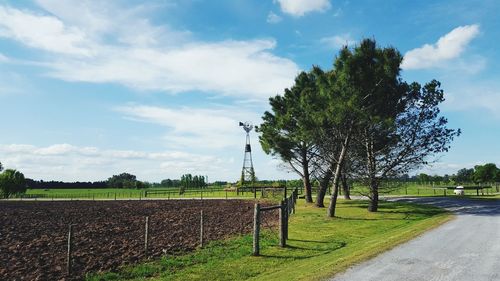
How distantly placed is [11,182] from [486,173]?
121 meters

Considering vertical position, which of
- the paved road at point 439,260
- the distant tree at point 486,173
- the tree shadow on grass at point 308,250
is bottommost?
the tree shadow on grass at point 308,250

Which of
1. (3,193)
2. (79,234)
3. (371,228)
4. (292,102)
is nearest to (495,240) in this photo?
(371,228)

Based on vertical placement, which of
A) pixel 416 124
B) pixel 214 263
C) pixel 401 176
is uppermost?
pixel 416 124

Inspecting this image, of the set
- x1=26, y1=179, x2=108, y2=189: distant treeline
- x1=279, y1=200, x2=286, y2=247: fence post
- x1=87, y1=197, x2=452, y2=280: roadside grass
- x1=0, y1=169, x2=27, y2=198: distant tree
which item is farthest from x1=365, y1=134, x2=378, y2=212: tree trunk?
x1=26, y1=179, x2=108, y2=189: distant treeline

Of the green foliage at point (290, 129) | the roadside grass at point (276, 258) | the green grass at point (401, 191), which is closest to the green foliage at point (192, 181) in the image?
the green grass at point (401, 191)

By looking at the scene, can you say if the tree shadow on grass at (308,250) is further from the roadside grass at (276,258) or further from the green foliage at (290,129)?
the green foliage at (290,129)

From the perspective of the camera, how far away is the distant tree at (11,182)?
10000cm

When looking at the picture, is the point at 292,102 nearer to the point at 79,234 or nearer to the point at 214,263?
the point at 79,234

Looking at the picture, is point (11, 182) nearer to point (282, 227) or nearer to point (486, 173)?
point (282, 227)

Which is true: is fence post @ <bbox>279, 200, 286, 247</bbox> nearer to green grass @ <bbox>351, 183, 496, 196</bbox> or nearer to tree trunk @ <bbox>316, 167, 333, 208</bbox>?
green grass @ <bbox>351, 183, 496, 196</bbox>

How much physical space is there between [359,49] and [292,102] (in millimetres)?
14087

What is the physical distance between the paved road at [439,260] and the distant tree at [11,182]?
10445 centimetres

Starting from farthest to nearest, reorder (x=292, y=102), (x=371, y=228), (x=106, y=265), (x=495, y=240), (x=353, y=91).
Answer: (x=292, y=102)
(x=353, y=91)
(x=371, y=228)
(x=495, y=240)
(x=106, y=265)

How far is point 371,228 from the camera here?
79.6 feet
